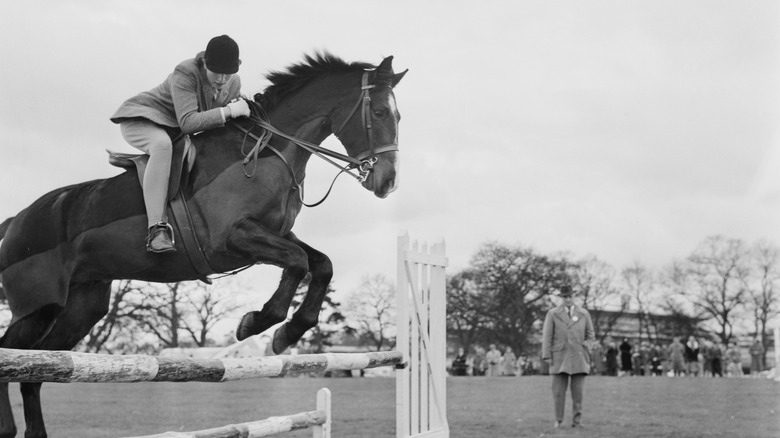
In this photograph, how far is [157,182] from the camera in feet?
15.8

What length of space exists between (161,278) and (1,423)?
1188mm

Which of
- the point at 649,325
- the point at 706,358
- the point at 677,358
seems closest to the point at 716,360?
the point at 677,358

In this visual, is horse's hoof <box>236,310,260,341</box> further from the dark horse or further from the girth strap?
the girth strap

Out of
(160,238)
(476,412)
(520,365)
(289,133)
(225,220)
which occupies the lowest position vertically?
(476,412)

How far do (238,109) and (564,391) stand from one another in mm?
7328

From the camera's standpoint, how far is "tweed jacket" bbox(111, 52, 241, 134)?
4.91m

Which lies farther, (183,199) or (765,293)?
(765,293)

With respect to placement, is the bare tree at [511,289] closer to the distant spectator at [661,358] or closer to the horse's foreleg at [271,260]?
the distant spectator at [661,358]

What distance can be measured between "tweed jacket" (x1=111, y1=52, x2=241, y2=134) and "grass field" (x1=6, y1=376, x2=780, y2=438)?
544cm

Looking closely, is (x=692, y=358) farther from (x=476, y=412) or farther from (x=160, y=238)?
(x=160, y=238)

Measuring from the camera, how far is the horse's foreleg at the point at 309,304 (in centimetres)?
482

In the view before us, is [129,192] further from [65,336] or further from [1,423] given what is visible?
[1,423]

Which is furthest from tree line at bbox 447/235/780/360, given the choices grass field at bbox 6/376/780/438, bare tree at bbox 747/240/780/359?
grass field at bbox 6/376/780/438

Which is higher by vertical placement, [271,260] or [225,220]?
[225,220]
